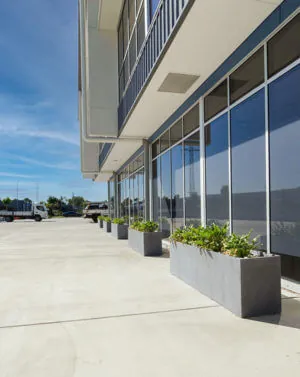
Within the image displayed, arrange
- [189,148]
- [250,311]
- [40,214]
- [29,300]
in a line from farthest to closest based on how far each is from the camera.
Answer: [40,214] → [189,148] → [29,300] → [250,311]

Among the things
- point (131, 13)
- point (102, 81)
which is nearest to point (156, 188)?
point (102, 81)

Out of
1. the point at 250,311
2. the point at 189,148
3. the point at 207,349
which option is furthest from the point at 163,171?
the point at 207,349

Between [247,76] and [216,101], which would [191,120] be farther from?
[247,76]

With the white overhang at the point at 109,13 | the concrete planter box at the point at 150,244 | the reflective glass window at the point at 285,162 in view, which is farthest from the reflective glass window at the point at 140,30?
the concrete planter box at the point at 150,244

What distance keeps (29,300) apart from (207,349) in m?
3.04

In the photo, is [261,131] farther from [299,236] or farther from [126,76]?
[126,76]

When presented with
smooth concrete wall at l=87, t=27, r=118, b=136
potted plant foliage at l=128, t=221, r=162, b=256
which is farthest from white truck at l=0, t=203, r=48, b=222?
potted plant foliage at l=128, t=221, r=162, b=256

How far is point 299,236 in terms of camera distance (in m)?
4.60

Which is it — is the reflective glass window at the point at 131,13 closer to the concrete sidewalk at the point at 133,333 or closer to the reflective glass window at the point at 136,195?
the reflective glass window at the point at 136,195

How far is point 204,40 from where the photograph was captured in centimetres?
555

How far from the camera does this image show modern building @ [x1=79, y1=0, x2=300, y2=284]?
4867 mm

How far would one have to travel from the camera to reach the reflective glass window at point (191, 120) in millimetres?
8297

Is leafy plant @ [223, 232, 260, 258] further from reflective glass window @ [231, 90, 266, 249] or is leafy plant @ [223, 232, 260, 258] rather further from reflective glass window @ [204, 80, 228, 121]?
reflective glass window @ [204, 80, 228, 121]

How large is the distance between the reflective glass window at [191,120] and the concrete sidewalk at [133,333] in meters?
4.21
